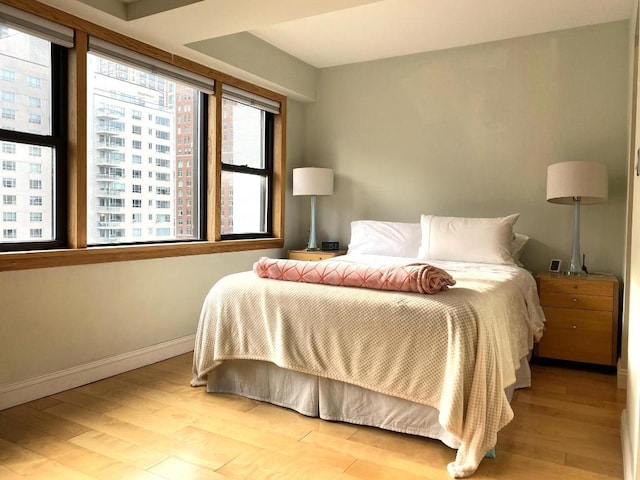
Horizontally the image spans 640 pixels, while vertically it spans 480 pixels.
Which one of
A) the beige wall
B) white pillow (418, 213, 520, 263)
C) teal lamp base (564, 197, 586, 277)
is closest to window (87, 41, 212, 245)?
the beige wall

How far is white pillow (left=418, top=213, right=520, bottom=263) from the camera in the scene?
3643 mm

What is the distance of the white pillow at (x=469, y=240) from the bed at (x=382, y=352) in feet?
1.71

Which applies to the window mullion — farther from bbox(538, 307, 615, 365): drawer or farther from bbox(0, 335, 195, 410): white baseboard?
bbox(538, 307, 615, 365): drawer

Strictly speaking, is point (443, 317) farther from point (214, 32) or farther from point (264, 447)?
point (214, 32)

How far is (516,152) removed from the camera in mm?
4109

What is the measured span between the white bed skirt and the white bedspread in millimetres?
98

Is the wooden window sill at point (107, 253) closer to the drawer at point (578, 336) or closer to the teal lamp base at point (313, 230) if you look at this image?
the teal lamp base at point (313, 230)

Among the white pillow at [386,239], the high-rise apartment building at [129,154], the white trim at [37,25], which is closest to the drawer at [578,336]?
the white pillow at [386,239]

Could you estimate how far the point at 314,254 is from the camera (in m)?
4.58

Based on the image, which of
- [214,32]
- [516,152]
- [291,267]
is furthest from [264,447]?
[516,152]

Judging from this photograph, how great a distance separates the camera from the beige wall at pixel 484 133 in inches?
149

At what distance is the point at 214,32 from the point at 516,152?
2.55 metres

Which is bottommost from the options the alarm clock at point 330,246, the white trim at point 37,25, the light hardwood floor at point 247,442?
the light hardwood floor at point 247,442

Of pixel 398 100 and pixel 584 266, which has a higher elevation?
pixel 398 100
